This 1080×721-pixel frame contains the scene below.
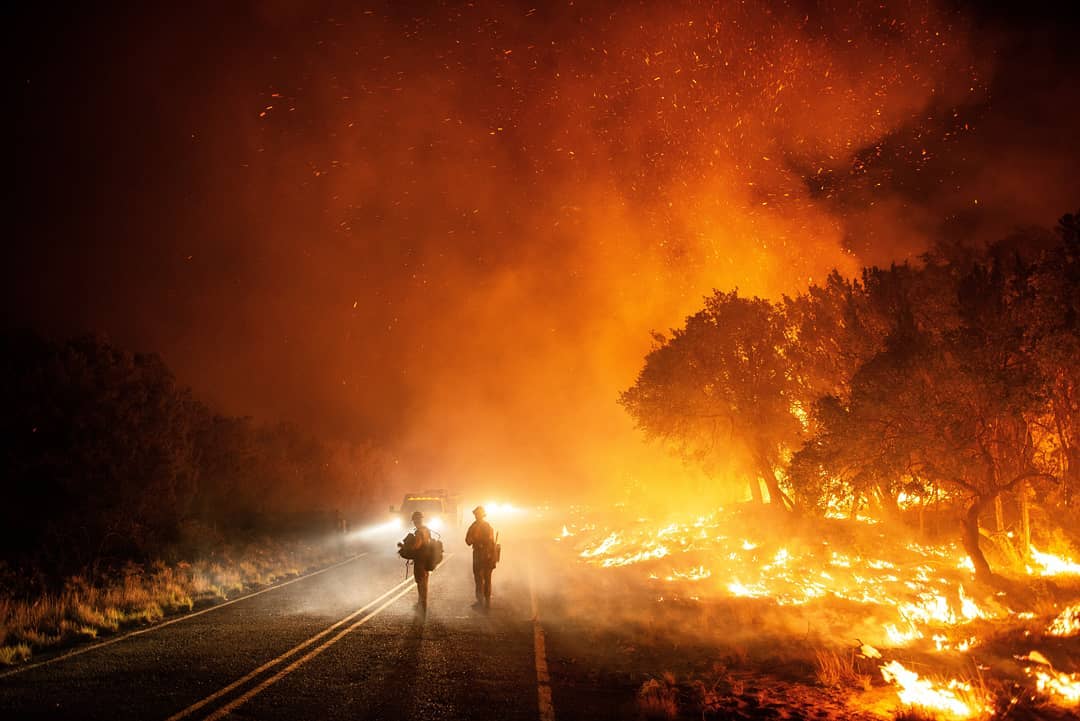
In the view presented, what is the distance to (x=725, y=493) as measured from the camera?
141ft

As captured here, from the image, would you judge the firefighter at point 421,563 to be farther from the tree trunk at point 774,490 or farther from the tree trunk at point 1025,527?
the tree trunk at point 774,490

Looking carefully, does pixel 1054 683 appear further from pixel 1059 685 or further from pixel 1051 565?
pixel 1051 565

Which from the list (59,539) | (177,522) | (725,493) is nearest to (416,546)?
(59,539)

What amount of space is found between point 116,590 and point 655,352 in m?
20.8

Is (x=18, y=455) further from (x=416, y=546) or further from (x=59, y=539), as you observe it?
(x=416, y=546)

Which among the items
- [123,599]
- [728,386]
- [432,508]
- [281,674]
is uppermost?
[728,386]

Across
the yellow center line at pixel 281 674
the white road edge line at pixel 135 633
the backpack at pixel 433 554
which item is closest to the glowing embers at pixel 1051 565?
the backpack at pixel 433 554

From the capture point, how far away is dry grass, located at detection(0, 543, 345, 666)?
1111cm

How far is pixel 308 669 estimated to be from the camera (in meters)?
8.62

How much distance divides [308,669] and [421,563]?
18.1ft

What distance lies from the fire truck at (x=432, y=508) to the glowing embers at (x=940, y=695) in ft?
84.5

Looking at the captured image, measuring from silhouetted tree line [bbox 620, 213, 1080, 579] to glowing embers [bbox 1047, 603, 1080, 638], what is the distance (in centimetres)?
508

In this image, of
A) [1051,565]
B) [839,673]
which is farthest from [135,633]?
[1051,565]

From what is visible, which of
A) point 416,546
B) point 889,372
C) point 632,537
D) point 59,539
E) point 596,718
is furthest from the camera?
point 632,537
